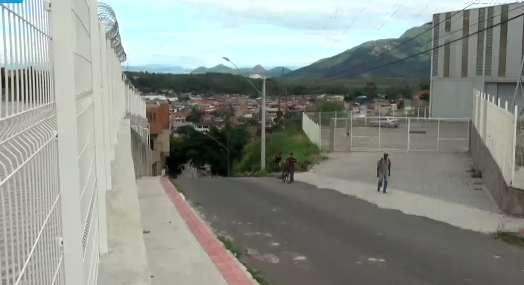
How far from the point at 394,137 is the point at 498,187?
54.6 ft

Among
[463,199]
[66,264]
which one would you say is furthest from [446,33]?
[66,264]

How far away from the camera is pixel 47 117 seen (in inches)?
96.8

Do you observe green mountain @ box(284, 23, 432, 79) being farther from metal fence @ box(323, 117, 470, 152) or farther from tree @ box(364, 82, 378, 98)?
metal fence @ box(323, 117, 470, 152)

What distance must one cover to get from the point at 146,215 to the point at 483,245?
702cm

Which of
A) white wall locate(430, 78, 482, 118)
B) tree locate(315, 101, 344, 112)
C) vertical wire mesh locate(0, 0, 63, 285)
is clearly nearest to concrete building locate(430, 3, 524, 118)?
white wall locate(430, 78, 482, 118)

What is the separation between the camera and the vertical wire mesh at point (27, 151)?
59.6 inches

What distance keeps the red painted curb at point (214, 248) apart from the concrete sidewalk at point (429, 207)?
5111 millimetres

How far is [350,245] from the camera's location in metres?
10.7

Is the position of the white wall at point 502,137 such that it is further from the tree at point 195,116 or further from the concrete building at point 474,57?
the tree at point 195,116

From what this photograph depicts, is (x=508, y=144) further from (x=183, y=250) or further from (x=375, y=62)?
(x=375, y=62)

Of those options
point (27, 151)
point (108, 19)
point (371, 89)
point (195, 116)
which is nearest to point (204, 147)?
point (195, 116)

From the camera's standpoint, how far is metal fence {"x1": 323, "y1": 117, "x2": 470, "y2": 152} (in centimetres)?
2748

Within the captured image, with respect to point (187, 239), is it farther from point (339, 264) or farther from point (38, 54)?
point (38, 54)

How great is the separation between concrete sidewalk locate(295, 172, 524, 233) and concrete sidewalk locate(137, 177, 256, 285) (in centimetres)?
529
